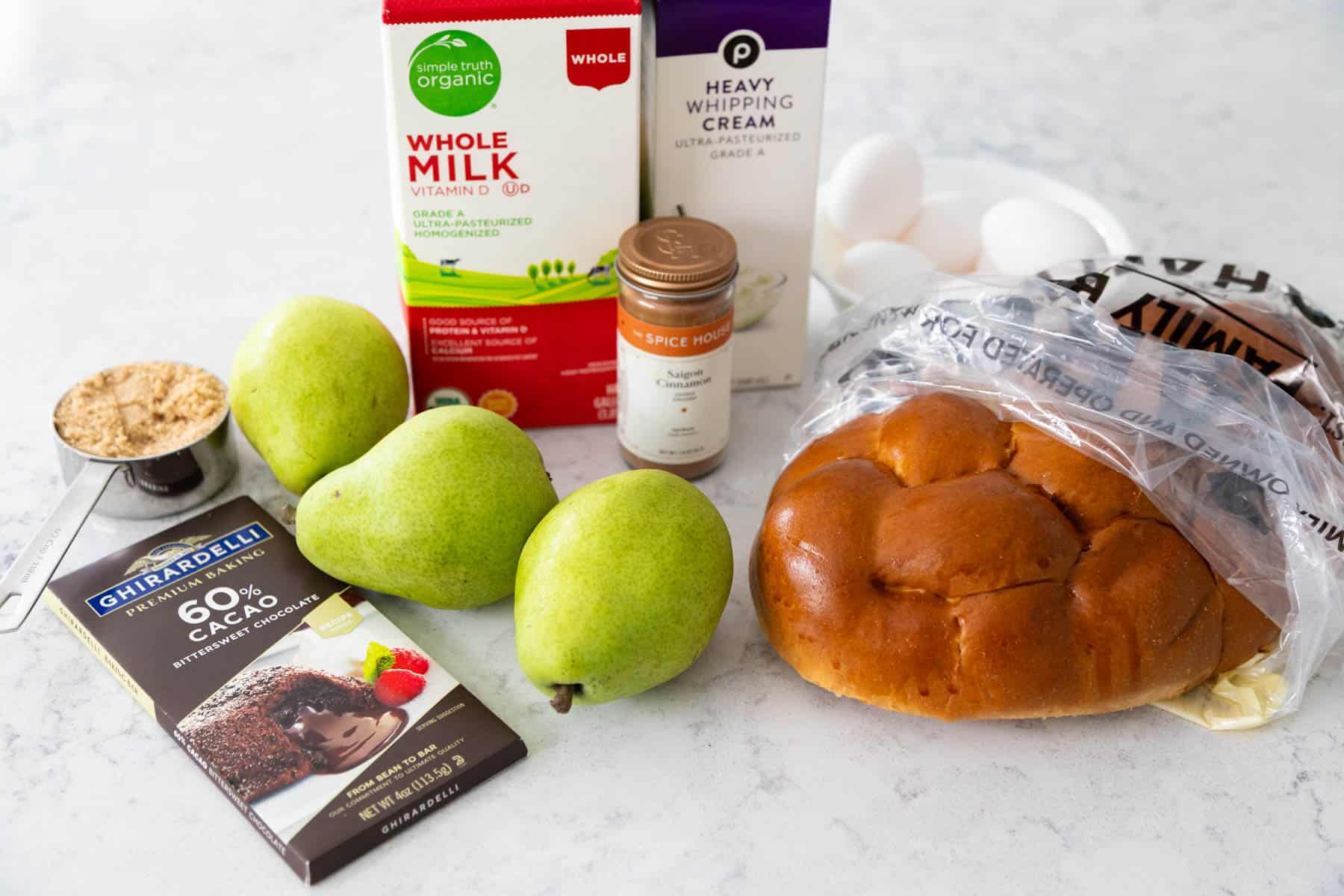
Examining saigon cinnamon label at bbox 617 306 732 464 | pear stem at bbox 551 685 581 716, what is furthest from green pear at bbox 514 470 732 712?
saigon cinnamon label at bbox 617 306 732 464

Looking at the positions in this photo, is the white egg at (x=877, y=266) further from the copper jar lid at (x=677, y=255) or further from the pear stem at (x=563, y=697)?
the pear stem at (x=563, y=697)

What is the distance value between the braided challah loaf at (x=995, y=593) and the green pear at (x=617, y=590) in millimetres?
73

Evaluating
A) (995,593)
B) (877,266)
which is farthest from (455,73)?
(995,593)

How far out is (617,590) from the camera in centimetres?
90

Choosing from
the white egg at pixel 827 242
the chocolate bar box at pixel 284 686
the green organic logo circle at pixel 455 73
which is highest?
the green organic logo circle at pixel 455 73

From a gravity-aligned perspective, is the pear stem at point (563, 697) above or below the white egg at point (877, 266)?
below

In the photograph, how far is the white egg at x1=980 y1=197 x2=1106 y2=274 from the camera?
4.10 feet

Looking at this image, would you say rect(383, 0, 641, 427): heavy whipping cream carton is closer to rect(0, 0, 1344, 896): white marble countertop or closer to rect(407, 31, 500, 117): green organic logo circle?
rect(407, 31, 500, 117): green organic logo circle

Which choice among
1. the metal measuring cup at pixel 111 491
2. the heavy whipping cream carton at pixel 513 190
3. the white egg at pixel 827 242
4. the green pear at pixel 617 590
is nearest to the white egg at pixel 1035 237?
the white egg at pixel 827 242

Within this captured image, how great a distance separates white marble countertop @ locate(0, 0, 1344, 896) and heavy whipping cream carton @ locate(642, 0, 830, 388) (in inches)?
6.0

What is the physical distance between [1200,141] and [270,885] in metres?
1.44

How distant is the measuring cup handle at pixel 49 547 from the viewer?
98cm

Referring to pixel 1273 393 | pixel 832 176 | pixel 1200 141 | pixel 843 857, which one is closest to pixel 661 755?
pixel 843 857

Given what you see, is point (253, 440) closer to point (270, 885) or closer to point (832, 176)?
point (270, 885)
